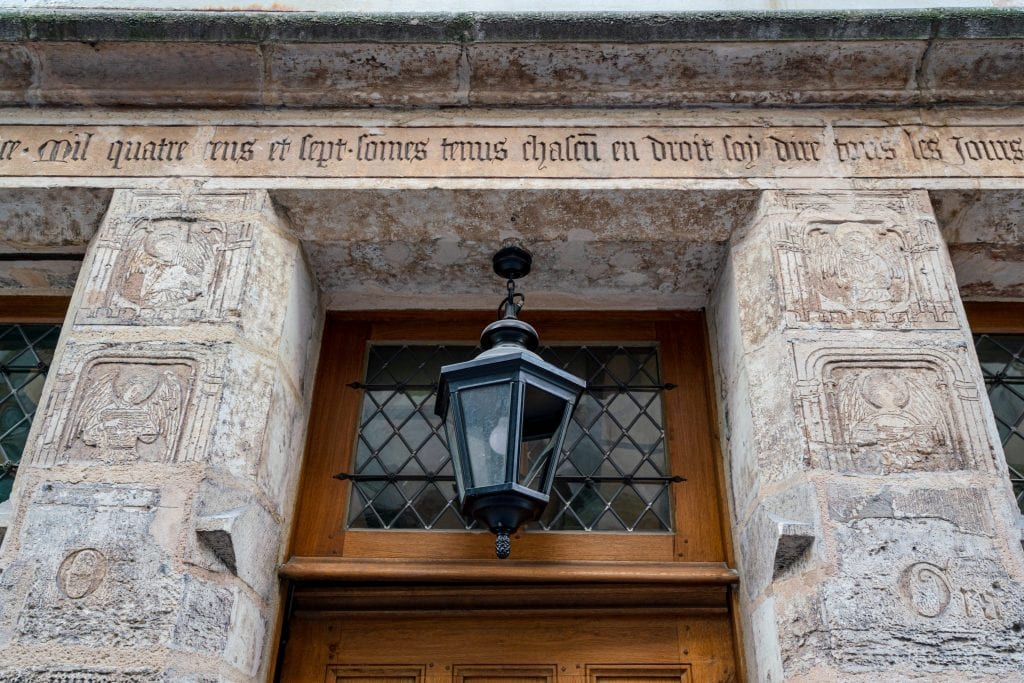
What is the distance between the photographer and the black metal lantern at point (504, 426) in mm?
2635

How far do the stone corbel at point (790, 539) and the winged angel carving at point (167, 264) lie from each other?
2.06 m

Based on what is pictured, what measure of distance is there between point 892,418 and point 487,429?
1.29m

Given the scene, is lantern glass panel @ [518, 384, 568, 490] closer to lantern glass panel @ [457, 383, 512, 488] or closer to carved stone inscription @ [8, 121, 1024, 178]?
lantern glass panel @ [457, 383, 512, 488]

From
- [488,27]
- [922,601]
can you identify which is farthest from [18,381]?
[922,601]

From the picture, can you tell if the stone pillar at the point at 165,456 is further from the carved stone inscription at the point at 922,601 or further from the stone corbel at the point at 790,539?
the carved stone inscription at the point at 922,601

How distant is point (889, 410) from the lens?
2.84 m

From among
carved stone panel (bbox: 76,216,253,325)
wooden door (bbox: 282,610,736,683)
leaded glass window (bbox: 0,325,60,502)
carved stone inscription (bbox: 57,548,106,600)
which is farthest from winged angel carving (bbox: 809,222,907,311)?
leaded glass window (bbox: 0,325,60,502)

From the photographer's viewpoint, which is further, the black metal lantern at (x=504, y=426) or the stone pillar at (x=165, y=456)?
the black metal lantern at (x=504, y=426)

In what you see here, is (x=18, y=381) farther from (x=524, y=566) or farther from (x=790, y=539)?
(x=790, y=539)

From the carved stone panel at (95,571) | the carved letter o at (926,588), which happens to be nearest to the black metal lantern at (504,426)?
the carved stone panel at (95,571)

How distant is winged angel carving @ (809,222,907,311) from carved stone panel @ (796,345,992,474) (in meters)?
0.20

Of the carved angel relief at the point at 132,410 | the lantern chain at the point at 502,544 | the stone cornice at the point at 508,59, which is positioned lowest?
the lantern chain at the point at 502,544

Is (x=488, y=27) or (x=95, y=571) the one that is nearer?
(x=95, y=571)

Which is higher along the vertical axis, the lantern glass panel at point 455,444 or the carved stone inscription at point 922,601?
the lantern glass panel at point 455,444
